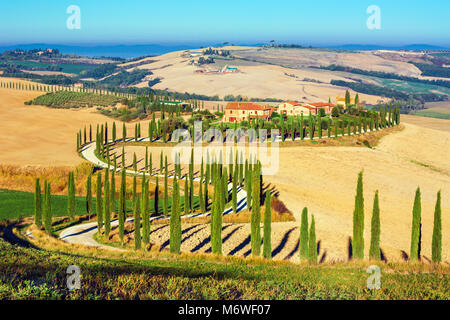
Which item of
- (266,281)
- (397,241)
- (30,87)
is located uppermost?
(30,87)

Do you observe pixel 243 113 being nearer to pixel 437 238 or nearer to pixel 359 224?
pixel 359 224

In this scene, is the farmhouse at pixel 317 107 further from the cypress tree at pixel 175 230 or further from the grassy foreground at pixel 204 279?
the grassy foreground at pixel 204 279

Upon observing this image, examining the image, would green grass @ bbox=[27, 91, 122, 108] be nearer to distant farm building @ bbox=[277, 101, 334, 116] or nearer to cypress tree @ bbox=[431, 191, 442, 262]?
distant farm building @ bbox=[277, 101, 334, 116]

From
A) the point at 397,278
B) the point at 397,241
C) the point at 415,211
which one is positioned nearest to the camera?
the point at 397,278

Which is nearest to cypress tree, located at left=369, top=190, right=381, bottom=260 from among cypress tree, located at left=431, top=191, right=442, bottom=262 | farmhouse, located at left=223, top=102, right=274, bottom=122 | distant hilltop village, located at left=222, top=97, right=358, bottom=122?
cypress tree, located at left=431, top=191, right=442, bottom=262
